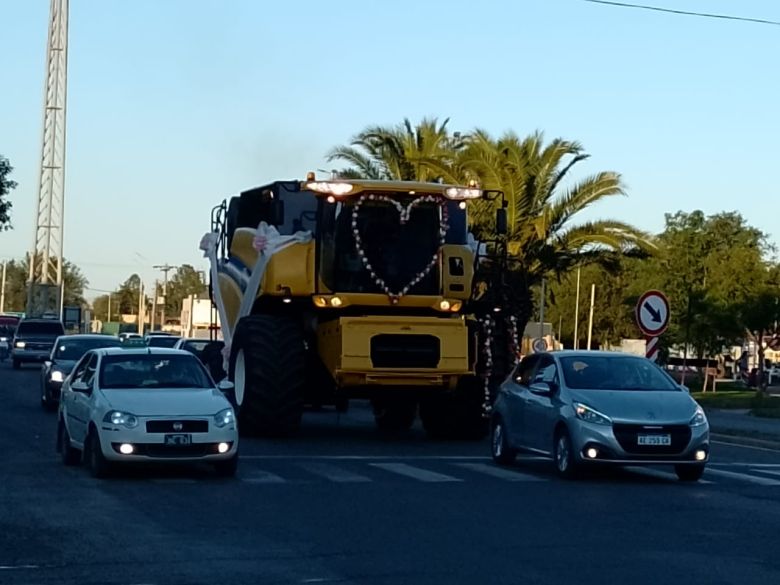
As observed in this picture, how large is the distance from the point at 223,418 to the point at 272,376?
555 centimetres

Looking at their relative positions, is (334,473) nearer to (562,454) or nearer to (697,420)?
(562,454)

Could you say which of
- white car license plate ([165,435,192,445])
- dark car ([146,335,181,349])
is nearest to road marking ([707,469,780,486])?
white car license plate ([165,435,192,445])

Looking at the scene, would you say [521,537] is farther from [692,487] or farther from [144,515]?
[692,487]

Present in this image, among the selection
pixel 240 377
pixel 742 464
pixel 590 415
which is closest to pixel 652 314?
pixel 742 464

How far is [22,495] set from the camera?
16.6 metres

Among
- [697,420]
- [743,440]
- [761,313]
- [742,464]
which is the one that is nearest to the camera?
[697,420]

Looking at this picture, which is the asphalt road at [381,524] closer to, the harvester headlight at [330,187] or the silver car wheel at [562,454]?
the silver car wheel at [562,454]

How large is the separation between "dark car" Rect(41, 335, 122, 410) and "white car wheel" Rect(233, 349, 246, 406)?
22.3 ft

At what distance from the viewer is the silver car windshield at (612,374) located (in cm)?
1997

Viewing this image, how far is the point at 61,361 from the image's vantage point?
3278 centimetres

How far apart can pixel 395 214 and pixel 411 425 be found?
6501mm

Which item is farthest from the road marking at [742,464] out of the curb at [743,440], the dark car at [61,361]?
the dark car at [61,361]

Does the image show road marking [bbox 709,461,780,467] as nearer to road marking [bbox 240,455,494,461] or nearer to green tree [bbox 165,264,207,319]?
road marking [bbox 240,455,494,461]

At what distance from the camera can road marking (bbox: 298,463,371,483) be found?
62.6ft
